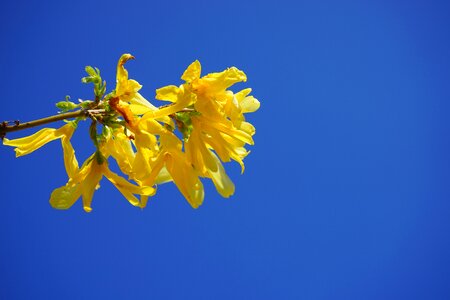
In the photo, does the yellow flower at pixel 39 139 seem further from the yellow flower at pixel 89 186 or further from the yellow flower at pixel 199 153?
the yellow flower at pixel 199 153

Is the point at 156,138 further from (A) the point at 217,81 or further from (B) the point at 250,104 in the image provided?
(B) the point at 250,104

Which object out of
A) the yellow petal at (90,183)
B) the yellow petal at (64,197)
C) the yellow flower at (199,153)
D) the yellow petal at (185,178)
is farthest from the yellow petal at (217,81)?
the yellow petal at (64,197)

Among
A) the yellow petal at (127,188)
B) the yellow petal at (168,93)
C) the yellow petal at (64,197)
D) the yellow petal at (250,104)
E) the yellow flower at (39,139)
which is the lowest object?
the yellow petal at (64,197)

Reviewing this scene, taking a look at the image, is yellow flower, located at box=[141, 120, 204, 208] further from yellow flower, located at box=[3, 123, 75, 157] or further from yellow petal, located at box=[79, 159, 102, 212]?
yellow flower, located at box=[3, 123, 75, 157]

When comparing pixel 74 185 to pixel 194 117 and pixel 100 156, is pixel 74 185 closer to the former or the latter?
pixel 100 156

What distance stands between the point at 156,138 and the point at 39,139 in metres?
0.65

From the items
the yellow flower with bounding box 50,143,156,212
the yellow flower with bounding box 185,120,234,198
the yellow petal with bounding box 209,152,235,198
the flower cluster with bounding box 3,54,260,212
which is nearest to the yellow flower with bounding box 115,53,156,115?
the flower cluster with bounding box 3,54,260,212

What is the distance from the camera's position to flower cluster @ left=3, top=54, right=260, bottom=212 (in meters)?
1.75

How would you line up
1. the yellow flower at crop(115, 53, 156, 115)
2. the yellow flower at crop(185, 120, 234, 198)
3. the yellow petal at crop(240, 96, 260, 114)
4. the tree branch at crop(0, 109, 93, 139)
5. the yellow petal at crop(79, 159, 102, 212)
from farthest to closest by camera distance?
the yellow petal at crop(240, 96, 260, 114) → the yellow petal at crop(79, 159, 102, 212) → the yellow flower at crop(185, 120, 234, 198) → the yellow flower at crop(115, 53, 156, 115) → the tree branch at crop(0, 109, 93, 139)

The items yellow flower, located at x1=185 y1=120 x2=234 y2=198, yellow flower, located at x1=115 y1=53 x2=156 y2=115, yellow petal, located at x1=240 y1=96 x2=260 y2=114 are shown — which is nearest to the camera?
yellow flower, located at x1=115 y1=53 x2=156 y2=115

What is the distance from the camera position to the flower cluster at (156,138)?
1.75 metres

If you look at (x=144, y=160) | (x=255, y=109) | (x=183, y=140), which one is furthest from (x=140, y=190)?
(x=255, y=109)

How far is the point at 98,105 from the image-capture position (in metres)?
1.77

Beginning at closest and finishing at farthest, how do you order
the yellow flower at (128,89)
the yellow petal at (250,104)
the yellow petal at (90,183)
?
the yellow flower at (128,89) → the yellow petal at (90,183) → the yellow petal at (250,104)
